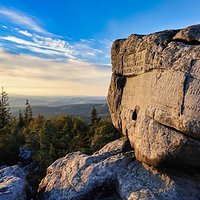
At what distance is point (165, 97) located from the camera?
11375 millimetres

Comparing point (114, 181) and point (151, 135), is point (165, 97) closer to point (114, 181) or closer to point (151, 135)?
point (151, 135)

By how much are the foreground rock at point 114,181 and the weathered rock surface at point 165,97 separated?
0.61 meters

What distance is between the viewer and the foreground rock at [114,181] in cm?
1168

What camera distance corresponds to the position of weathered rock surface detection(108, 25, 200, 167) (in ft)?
34.2

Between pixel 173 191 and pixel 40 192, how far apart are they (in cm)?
594

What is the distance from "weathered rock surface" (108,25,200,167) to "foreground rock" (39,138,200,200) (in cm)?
61

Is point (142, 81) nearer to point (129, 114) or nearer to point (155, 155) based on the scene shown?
point (129, 114)

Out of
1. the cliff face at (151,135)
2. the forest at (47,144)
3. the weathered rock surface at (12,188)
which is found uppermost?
the cliff face at (151,135)

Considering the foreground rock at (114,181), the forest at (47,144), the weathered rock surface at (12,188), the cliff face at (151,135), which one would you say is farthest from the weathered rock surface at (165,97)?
the forest at (47,144)

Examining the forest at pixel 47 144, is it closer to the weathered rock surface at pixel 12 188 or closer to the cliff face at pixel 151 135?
the weathered rock surface at pixel 12 188

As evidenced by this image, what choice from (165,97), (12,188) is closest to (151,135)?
(165,97)

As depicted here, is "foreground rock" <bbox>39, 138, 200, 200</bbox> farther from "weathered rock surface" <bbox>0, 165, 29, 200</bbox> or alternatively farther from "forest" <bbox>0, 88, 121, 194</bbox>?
"forest" <bbox>0, 88, 121, 194</bbox>

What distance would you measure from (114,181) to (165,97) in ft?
13.1

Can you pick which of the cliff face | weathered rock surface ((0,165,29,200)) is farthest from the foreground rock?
weathered rock surface ((0,165,29,200))
